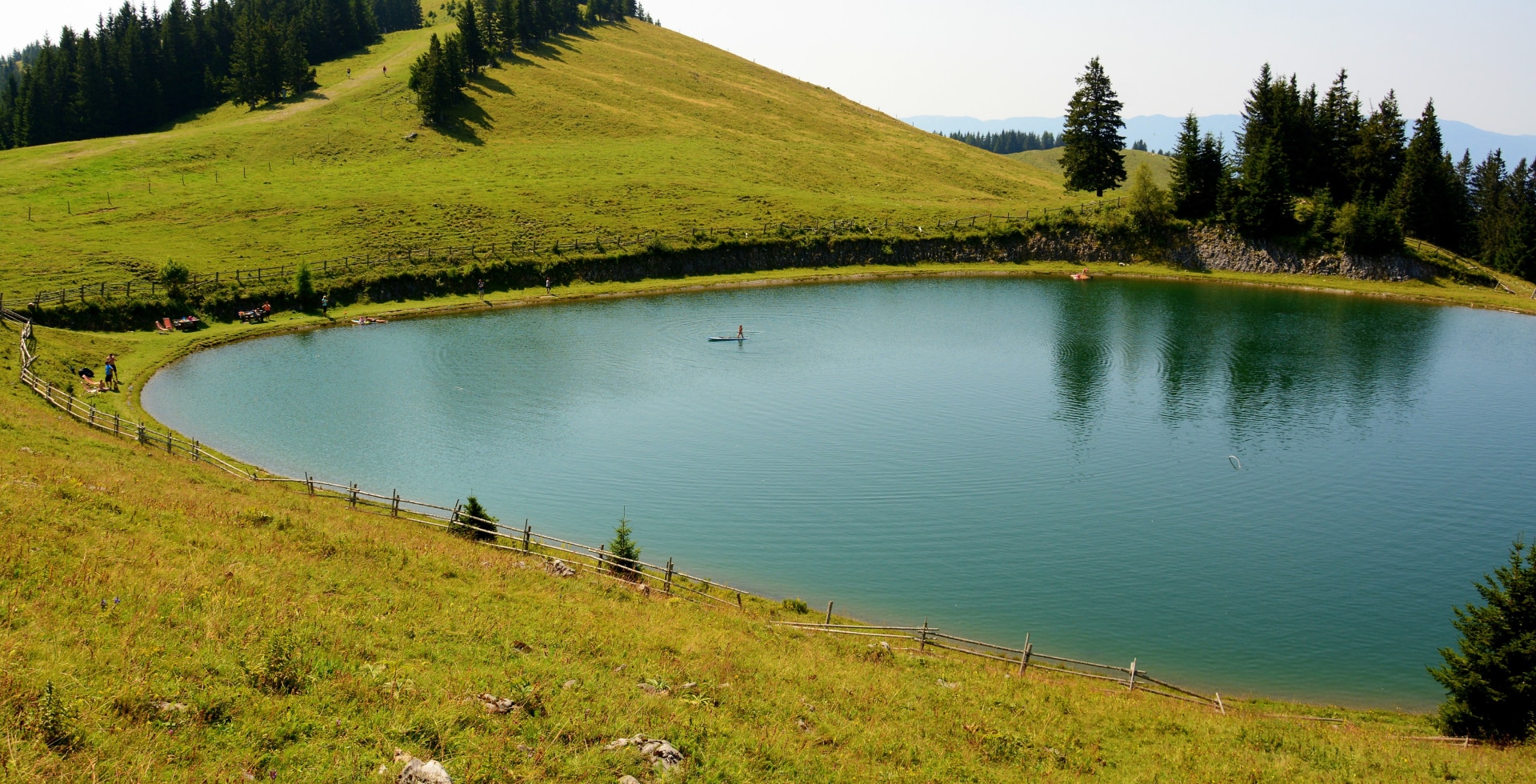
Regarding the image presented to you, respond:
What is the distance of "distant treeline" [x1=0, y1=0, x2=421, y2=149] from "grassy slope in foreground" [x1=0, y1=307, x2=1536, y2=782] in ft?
447

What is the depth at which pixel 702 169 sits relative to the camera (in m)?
129

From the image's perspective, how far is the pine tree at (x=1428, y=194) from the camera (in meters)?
105

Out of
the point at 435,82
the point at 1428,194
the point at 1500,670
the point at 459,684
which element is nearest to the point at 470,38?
the point at 435,82

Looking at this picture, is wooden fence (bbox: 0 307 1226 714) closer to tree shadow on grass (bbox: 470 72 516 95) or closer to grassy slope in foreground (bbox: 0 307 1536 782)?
grassy slope in foreground (bbox: 0 307 1536 782)

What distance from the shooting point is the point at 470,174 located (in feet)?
382

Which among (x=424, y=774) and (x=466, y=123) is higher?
(x=466, y=123)

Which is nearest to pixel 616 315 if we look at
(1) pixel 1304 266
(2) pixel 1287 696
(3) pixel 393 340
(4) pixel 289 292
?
(3) pixel 393 340

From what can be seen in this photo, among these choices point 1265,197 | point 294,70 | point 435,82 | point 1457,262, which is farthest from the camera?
point 294,70

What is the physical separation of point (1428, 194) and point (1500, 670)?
109295 millimetres

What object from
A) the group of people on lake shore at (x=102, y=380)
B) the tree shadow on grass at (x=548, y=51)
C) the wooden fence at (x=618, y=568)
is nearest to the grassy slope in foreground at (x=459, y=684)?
the wooden fence at (x=618, y=568)

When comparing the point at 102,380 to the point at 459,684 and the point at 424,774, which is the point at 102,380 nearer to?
the point at 459,684

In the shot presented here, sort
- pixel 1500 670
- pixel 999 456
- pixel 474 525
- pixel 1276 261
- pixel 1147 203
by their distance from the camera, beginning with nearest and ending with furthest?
pixel 1500 670
pixel 474 525
pixel 999 456
pixel 1276 261
pixel 1147 203

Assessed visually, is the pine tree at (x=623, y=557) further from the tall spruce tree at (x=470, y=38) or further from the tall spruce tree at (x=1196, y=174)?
the tall spruce tree at (x=470, y=38)

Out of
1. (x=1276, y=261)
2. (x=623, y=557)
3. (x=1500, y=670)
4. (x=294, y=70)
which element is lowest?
(x=623, y=557)
